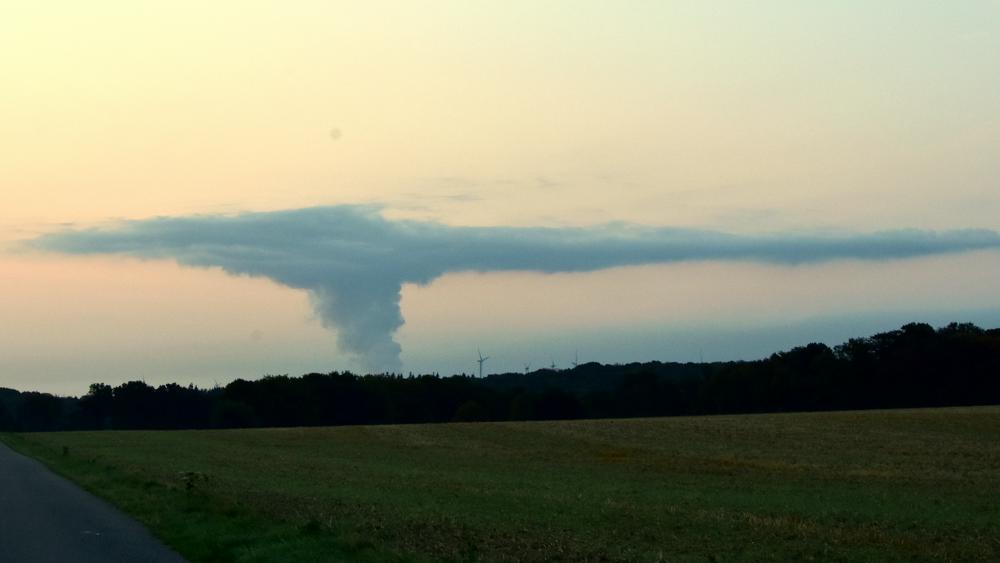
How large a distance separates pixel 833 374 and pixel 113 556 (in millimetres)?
92942

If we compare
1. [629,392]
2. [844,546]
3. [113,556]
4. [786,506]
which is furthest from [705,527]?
[629,392]

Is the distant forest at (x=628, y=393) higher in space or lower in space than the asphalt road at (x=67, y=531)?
higher

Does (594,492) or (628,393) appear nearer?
(594,492)

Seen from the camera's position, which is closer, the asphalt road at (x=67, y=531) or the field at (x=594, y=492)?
the asphalt road at (x=67, y=531)

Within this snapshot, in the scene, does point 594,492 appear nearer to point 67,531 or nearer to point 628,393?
point 67,531

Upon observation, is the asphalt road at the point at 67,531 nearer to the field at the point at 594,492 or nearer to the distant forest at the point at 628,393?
the field at the point at 594,492

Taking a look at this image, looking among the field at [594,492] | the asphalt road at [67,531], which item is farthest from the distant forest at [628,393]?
the asphalt road at [67,531]

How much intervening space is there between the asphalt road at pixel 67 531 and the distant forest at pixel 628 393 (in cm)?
7965

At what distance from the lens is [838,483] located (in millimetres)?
33000

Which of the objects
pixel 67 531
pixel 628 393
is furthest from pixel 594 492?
pixel 628 393

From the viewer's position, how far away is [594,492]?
97.5 feet

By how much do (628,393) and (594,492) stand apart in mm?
96727

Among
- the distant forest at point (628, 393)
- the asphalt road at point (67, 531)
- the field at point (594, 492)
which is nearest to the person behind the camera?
the asphalt road at point (67, 531)

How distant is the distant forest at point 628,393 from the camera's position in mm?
98562
